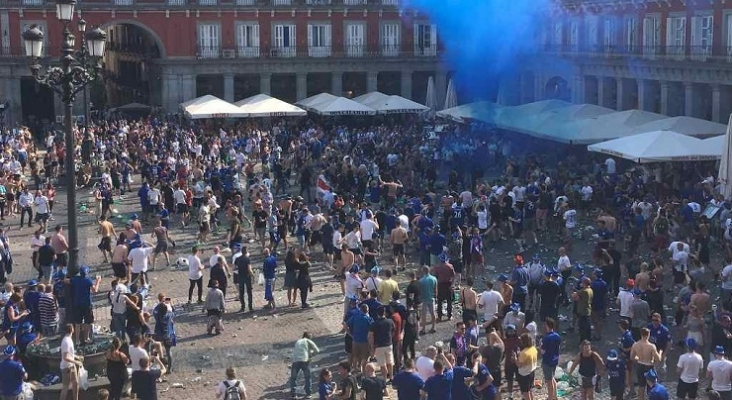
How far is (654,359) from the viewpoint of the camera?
46.3ft

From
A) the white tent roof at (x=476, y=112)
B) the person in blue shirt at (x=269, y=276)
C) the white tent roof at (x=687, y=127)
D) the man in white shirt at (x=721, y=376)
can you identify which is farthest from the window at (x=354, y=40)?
the man in white shirt at (x=721, y=376)

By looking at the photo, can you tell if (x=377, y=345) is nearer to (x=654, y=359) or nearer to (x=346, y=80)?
(x=654, y=359)

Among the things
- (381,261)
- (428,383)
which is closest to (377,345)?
(428,383)

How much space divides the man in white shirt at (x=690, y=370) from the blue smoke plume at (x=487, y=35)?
33.0m

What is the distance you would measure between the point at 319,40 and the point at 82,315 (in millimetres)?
42101

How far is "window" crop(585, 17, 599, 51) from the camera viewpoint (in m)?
46.6

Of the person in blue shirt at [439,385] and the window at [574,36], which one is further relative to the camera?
the window at [574,36]

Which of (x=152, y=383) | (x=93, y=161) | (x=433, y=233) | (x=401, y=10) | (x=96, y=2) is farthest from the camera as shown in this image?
(x=401, y=10)

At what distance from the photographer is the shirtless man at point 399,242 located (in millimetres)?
22672

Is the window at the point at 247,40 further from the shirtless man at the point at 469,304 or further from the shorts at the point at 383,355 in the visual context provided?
the shorts at the point at 383,355

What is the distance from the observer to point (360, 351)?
15656mm

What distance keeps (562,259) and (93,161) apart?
2107 centimetres

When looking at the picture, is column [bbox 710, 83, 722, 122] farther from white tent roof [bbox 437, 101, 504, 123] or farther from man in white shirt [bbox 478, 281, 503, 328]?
man in white shirt [bbox 478, 281, 503, 328]

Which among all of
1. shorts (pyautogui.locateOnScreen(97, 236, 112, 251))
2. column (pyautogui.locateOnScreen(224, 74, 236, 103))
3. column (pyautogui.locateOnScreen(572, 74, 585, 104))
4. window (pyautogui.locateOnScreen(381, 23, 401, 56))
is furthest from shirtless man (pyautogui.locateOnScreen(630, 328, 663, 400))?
window (pyautogui.locateOnScreen(381, 23, 401, 56))
